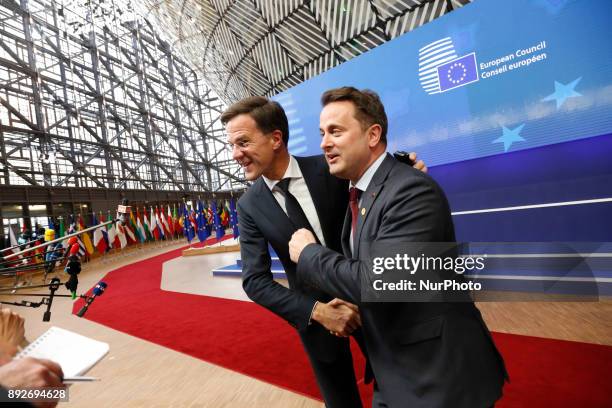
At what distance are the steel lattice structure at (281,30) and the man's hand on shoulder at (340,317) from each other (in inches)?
314

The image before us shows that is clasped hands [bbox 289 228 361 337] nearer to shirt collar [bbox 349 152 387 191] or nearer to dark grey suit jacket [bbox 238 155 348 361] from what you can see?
dark grey suit jacket [bbox 238 155 348 361]

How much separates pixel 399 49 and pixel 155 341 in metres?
5.23

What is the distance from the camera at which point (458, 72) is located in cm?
449

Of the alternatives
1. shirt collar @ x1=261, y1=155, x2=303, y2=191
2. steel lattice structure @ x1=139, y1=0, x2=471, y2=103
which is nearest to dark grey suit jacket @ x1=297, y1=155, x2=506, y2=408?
shirt collar @ x1=261, y1=155, x2=303, y2=191

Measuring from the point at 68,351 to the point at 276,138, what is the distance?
3.34ft

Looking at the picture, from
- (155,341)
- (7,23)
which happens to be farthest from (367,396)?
(7,23)

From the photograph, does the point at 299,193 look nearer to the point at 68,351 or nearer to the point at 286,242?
the point at 286,242

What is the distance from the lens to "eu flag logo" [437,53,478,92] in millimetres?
4387

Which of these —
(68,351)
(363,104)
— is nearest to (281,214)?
(363,104)

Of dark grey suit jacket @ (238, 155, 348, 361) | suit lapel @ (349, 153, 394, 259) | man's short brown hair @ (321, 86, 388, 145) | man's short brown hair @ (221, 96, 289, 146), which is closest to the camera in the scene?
suit lapel @ (349, 153, 394, 259)

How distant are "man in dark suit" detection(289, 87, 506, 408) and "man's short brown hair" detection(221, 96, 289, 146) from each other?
561mm

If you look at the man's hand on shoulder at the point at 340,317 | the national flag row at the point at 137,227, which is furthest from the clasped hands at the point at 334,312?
the national flag row at the point at 137,227

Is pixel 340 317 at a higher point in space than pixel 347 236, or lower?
lower

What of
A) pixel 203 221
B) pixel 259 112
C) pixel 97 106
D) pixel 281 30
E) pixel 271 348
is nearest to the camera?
pixel 259 112
